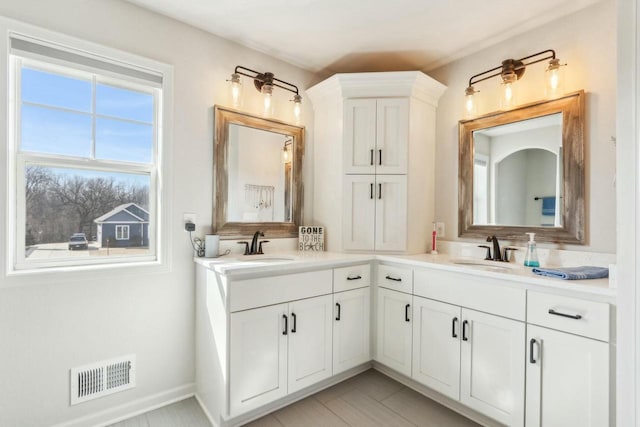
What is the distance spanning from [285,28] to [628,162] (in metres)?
2.13

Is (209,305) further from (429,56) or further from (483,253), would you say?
(429,56)

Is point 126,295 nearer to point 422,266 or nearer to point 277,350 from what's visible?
point 277,350

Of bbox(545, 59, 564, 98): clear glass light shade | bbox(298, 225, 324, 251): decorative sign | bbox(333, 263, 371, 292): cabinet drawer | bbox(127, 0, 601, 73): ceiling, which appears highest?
bbox(127, 0, 601, 73): ceiling

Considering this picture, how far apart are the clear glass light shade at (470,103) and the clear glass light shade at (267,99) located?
156 cm

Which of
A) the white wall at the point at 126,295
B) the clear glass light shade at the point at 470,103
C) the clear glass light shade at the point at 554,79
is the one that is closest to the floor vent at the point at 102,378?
the white wall at the point at 126,295

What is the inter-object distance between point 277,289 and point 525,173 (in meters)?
1.93

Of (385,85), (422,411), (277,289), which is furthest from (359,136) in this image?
(422,411)

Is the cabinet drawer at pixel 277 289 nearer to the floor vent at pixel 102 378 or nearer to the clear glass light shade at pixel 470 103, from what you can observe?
the floor vent at pixel 102 378

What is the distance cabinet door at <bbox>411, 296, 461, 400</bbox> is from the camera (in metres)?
1.87

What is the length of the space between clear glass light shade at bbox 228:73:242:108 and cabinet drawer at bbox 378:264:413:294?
169 centimetres

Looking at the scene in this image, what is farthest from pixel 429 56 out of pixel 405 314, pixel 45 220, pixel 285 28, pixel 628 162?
pixel 45 220

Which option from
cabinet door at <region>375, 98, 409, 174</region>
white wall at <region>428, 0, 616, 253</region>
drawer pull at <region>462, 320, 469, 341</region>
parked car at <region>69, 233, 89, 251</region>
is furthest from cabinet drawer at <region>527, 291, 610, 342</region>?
parked car at <region>69, 233, 89, 251</region>

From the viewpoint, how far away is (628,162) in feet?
3.34

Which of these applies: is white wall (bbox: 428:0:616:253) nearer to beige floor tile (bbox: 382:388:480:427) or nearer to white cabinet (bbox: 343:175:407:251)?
white cabinet (bbox: 343:175:407:251)
